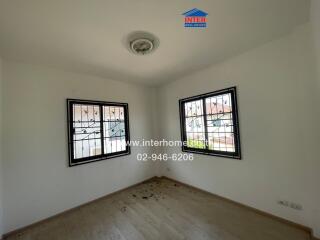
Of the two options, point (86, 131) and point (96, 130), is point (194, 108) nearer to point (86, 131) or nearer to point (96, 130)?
point (96, 130)

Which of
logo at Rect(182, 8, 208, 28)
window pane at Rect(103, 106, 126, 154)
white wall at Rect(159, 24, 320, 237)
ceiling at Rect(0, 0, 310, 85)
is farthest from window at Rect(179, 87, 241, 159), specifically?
window pane at Rect(103, 106, 126, 154)

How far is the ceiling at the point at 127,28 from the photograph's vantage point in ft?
4.48

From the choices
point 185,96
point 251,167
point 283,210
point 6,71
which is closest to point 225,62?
point 185,96

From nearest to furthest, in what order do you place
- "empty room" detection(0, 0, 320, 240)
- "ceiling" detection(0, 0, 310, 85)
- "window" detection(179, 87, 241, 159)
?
"ceiling" detection(0, 0, 310, 85)
"empty room" detection(0, 0, 320, 240)
"window" detection(179, 87, 241, 159)

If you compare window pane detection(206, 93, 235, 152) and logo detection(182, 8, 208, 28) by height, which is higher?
logo detection(182, 8, 208, 28)

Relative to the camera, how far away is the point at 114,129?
10.9 feet

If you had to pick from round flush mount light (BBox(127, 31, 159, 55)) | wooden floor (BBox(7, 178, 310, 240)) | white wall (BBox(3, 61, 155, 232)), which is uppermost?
round flush mount light (BBox(127, 31, 159, 55))

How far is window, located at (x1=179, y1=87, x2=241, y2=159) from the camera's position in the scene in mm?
2569

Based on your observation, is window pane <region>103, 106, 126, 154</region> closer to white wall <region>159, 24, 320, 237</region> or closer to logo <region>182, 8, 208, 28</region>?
white wall <region>159, 24, 320, 237</region>

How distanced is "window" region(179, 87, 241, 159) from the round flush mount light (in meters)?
1.51

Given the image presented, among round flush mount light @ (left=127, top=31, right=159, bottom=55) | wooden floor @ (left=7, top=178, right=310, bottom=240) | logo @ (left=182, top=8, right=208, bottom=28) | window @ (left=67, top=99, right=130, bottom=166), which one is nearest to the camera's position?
logo @ (left=182, top=8, right=208, bottom=28)

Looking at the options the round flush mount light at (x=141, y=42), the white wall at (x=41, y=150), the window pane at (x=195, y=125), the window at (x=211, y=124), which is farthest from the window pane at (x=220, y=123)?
the white wall at (x=41, y=150)

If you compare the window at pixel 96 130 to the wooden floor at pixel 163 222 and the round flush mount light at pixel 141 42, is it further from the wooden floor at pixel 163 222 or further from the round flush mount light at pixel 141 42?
the round flush mount light at pixel 141 42

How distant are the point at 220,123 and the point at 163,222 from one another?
193 cm
